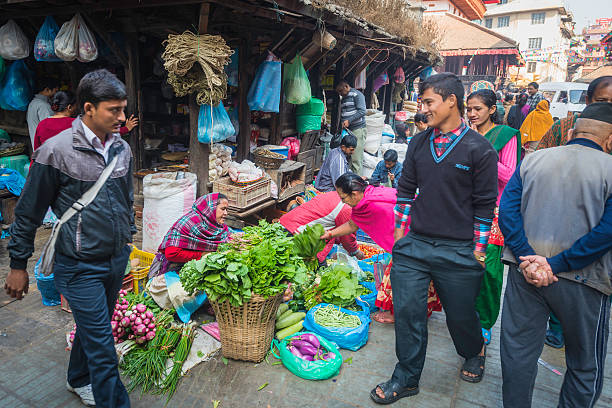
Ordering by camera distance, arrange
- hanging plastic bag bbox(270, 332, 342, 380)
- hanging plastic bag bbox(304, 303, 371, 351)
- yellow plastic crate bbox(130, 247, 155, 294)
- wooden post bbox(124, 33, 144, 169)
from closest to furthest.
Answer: hanging plastic bag bbox(270, 332, 342, 380)
hanging plastic bag bbox(304, 303, 371, 351)
yellow plastic crate bbox(130, 247, 155, 294)
wooden post bbox(124, 33, 144, 169)

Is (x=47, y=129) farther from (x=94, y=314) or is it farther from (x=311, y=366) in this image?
(x=311, y=366)

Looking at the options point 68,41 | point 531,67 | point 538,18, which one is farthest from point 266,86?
point 538,18

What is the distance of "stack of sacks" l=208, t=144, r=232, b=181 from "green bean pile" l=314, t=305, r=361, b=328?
9.01 feet

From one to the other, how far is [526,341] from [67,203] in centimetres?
271

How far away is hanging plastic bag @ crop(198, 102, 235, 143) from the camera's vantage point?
4.97 m

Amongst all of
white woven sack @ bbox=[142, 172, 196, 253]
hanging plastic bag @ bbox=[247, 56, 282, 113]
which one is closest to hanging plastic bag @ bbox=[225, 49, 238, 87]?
hanging plastic bag @ bbox=[247, 56, 282, 113]

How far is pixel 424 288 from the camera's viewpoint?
2.66m

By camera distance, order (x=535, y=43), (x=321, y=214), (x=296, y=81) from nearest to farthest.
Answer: (x=321, y=214) → (x=296, y=81) → (x=535, y=43)

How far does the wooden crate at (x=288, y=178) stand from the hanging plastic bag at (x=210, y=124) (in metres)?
1.36

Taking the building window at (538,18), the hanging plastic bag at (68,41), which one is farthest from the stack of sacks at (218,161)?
the building window at (538,18)

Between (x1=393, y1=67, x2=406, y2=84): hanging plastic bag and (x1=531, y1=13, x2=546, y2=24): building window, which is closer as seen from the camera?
(x1=393, y1=67, x2=406, y2=84): hanging plastic bag

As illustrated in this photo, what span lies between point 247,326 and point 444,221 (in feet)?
5.42

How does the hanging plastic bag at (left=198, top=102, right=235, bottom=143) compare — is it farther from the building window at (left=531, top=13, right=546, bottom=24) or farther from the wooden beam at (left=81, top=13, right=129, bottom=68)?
the building window at (left=531, top=13, right=546, bottom=24)

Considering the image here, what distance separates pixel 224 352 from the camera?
10.6 feet
